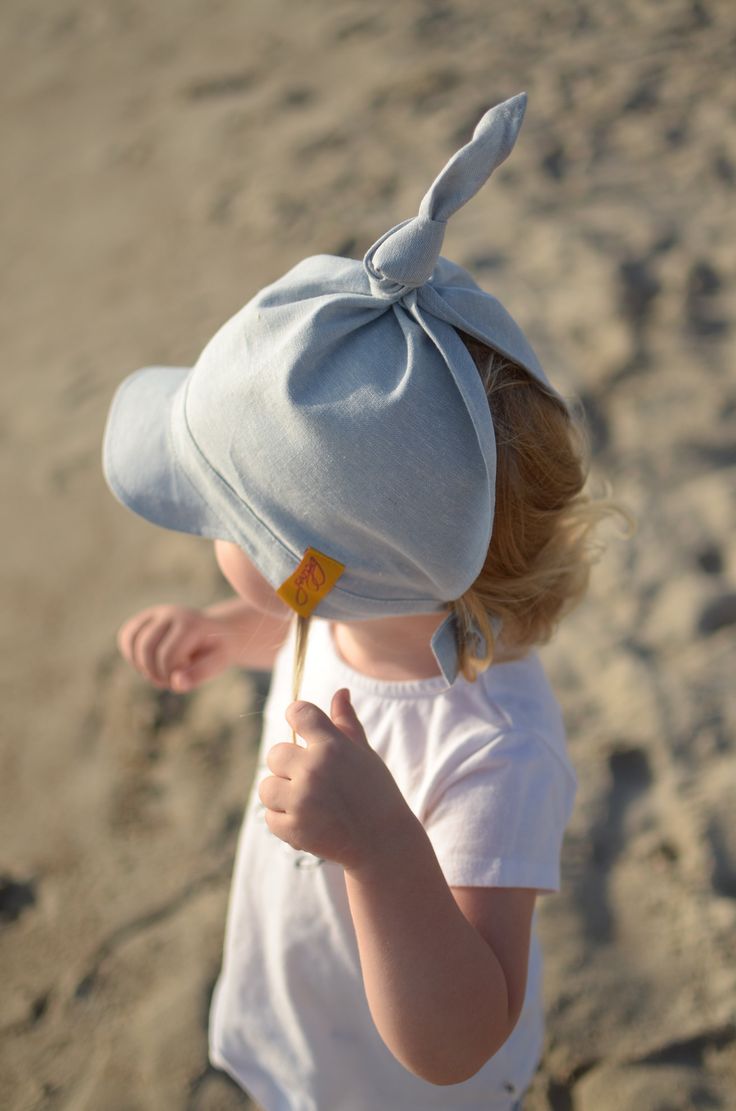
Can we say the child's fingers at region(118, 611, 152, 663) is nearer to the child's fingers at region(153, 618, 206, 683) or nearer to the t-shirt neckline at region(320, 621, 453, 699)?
the child's fingers at region(153, 618, 206, 683)

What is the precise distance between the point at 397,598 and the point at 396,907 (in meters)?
0.36

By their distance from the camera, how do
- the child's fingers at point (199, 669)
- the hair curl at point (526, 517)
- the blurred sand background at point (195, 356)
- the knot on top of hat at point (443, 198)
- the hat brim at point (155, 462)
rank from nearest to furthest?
the knot on top of hat at point (443, 198)
the hair curl at point (526, 517)
the hat brim at point (155, 462)
the child's fingers at point (199, 669)
the blurred sand background at point (195, 356)

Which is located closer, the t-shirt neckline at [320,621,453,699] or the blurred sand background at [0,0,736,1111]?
the t-shirt neckline at [320,621,453,699]

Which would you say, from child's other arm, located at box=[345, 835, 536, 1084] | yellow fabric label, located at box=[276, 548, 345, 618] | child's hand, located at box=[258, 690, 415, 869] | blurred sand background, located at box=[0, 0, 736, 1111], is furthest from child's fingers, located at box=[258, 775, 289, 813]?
blurred sand background, located at box=[0, 0, 736, 1111]

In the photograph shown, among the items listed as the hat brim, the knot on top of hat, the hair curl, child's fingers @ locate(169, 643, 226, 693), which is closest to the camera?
the knot on top of hat

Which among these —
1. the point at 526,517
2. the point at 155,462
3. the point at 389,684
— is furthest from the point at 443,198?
the point at 389,684

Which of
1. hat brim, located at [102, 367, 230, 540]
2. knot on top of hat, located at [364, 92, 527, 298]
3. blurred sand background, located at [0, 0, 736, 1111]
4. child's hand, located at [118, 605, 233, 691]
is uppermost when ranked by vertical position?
knot on top of hat, located at [364, 92, 527, 298]

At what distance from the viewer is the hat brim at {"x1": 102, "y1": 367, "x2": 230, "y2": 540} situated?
4.18 feet

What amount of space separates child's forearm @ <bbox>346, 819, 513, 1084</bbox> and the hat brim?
18.3 inches

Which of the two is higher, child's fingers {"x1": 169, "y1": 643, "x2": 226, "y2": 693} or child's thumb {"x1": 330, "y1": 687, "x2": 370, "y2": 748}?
child's thumb {"x1": 330, "y1": 687, "x2": 370, "y2": 748}

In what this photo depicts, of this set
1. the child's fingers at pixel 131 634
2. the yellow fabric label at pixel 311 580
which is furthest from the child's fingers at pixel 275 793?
the child's fingers at pixel 131 634

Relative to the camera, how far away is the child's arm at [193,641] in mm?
1717

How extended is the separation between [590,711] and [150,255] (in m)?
2.76

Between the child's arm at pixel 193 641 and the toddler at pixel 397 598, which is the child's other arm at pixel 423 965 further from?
the child's arm at pixel 193 641
